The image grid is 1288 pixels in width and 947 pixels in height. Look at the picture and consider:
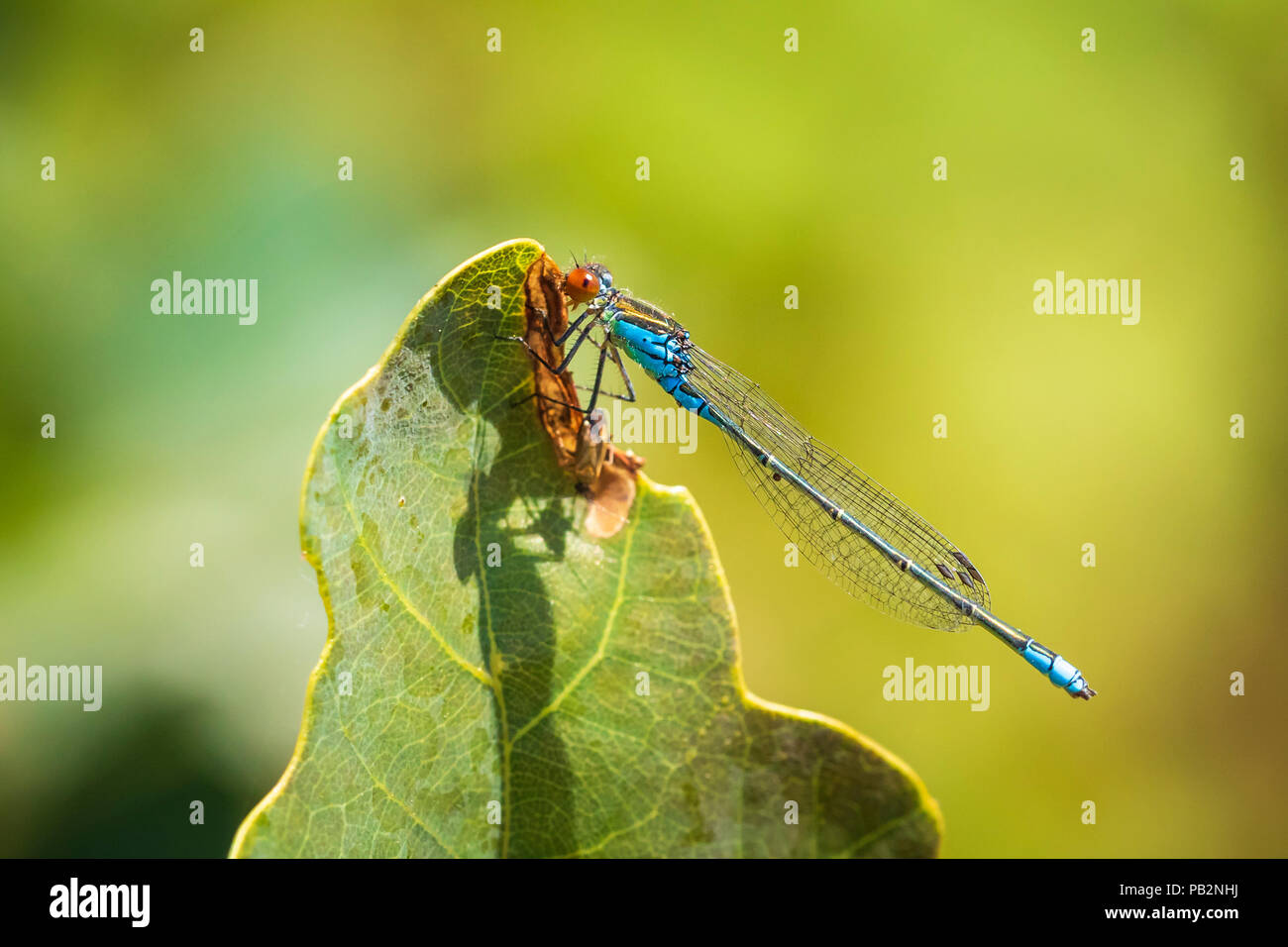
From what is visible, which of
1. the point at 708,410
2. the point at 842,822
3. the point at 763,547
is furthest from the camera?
the point at 763,547

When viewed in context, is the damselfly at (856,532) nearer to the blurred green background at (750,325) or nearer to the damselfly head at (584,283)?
the blurred green background at (750,325)

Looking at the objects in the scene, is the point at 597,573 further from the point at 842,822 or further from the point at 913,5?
the point at 913,5

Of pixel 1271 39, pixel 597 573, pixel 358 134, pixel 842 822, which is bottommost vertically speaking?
pixel 842 822

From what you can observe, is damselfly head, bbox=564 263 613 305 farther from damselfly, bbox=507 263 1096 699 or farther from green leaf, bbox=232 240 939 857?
damselfly, bbox=507 263 1096 699

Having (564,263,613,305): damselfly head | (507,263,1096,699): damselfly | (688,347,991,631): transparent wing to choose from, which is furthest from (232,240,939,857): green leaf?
(688,347,991,631): transparent wing

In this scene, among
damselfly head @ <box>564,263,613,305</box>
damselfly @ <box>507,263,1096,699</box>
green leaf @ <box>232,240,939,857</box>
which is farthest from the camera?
damselfly @ <box>507,263,1096,699</box>
